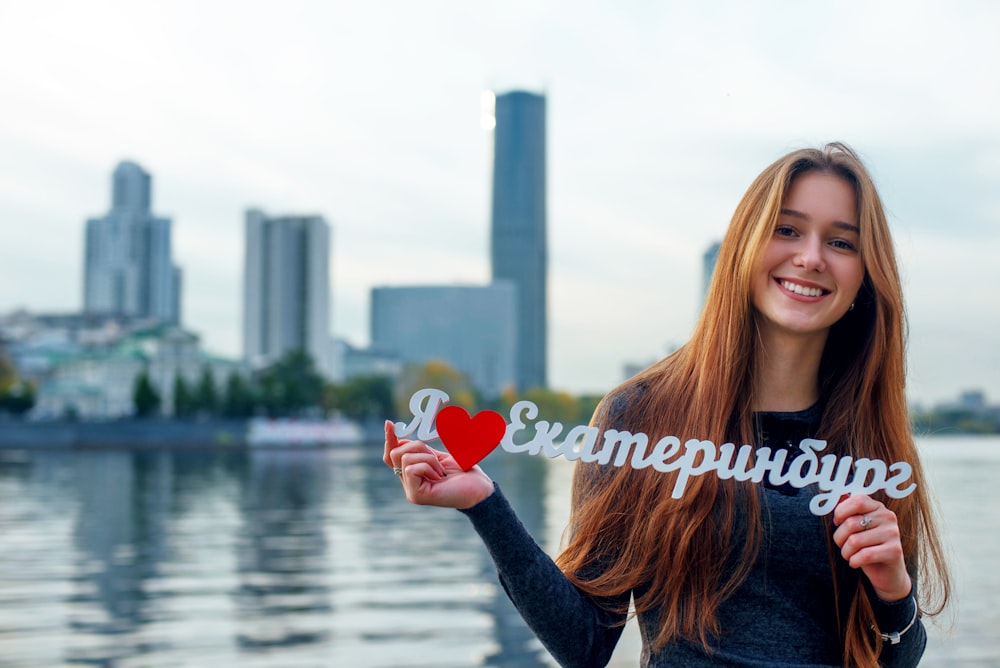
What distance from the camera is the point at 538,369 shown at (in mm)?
136000

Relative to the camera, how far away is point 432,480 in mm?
2076

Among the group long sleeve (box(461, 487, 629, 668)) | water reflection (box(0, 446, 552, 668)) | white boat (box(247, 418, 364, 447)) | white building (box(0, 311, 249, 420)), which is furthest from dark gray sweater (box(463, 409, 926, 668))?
white building (box(0, 311, 249, 420))

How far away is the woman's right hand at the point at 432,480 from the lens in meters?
2.04

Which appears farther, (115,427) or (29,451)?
(115,427)

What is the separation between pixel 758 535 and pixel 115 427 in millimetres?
77754

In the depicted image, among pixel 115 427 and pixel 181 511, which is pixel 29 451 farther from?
pixel 181 511

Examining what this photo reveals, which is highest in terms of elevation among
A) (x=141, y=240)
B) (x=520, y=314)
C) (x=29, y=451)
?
(x=141, y=240)

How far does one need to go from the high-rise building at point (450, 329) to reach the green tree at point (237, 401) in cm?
2010

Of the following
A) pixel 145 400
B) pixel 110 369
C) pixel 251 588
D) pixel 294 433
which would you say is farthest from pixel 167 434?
pixel 251 588

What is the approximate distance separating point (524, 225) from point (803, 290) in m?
147

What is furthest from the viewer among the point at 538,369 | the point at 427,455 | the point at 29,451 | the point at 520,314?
the point at 520,314

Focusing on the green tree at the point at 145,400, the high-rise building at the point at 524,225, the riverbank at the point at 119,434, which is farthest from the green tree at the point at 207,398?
the high-rise building at the point at 524,225

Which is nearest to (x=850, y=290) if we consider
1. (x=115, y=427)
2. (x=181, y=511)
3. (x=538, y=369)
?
(x=181, y=511)

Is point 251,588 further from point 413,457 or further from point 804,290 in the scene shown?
point 804,290
